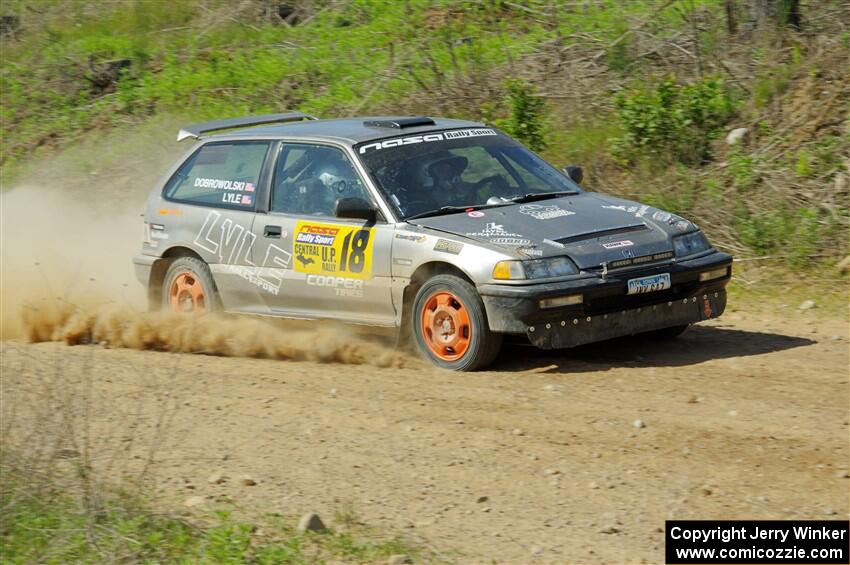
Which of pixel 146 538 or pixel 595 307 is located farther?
pixel 595 307

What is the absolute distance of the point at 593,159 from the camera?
1239cm

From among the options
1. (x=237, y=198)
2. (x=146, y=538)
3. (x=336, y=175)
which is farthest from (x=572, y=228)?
(x=146, y=538)

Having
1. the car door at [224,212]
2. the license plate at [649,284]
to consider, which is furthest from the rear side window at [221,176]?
the license plate at [649,284]

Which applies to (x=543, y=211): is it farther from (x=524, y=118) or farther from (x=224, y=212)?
(x=524, y=118)

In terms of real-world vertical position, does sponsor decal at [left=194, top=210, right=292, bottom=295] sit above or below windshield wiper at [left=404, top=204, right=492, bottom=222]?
below

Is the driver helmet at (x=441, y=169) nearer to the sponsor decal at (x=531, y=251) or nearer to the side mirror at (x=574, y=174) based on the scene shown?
the side mirror at (x=574, y=174)

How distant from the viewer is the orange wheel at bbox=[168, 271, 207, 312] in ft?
30.3

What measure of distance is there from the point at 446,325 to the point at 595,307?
97 cm

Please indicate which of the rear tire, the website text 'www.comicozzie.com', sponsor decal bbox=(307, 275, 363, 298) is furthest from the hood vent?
the website text 'www.comicozzie.com'

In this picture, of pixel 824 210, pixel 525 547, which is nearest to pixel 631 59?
pixel 824 210

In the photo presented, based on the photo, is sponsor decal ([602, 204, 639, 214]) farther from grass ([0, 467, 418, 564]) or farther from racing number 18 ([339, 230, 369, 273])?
grass ([0, 467, 418, 564])

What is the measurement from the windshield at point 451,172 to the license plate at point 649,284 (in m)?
1.24

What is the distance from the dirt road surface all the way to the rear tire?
0.06m

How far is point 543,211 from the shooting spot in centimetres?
799
